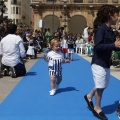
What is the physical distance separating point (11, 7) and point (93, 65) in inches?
3539

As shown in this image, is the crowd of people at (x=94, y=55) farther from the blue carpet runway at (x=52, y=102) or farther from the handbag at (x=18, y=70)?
the blue carpet runway at (x=52, y=102)

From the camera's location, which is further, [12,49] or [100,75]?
[12,49]

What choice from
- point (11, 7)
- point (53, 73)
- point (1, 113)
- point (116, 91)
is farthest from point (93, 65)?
point (11, 7)

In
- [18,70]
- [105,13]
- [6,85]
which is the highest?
[105,13]

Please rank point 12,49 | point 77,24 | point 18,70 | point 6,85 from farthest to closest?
point 77,24 < point 18,70 < point 12,49 < point 6,85

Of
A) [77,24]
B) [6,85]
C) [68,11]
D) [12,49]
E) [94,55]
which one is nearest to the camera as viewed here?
[94,55]

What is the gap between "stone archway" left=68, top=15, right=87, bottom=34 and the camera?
49.5 metres

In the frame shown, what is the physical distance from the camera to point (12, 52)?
10242mm

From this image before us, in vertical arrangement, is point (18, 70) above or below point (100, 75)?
below

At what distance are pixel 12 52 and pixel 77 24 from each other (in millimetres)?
40832

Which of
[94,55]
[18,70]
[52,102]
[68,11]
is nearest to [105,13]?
[94,55]

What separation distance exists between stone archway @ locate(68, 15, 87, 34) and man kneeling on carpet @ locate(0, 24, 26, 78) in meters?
39.0

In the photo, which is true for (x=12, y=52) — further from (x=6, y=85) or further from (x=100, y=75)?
(x=100, y=75)

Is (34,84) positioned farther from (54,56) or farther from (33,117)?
(33,117)
